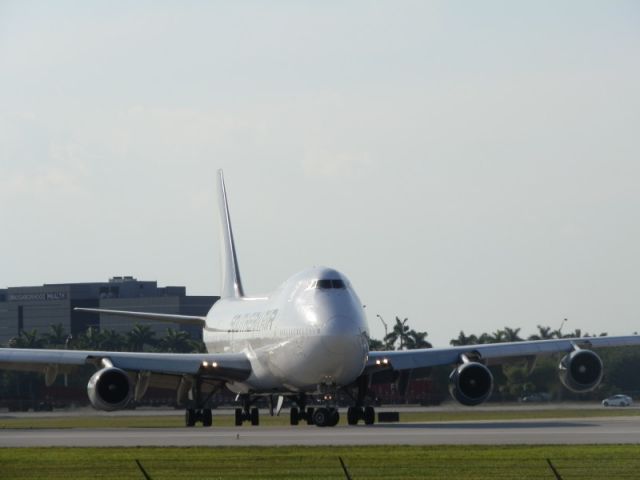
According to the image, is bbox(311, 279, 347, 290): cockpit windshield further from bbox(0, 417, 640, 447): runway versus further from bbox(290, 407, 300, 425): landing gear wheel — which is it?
bbox(290, 407, 300, 425): landing gear wheel

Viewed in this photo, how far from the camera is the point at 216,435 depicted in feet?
166

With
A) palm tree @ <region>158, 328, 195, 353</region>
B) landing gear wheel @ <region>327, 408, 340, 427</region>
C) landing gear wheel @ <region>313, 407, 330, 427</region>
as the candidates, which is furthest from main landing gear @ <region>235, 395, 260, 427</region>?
palm tree @ <region>158, 328, 195, 353</region>

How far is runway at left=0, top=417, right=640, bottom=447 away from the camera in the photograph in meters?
43.5

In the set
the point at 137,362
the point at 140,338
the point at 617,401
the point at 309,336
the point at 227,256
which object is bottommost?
the point at 617,401

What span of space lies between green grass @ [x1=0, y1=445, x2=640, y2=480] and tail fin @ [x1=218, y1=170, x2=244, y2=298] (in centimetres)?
3945

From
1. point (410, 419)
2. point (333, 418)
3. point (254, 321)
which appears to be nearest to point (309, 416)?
point (333, 418)

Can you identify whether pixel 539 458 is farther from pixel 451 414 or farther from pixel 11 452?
pixel 451 414

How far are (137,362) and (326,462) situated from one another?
26.4m

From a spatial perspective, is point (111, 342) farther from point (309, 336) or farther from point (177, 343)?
point (309, 336)

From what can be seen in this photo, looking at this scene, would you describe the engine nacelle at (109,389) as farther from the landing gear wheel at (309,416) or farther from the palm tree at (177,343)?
the palm tree at (177,343)

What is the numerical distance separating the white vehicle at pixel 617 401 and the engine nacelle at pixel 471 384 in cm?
3324

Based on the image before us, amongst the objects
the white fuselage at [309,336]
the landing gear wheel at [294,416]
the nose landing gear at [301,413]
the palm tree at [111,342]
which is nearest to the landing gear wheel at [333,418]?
the white fuselage at [309,336]

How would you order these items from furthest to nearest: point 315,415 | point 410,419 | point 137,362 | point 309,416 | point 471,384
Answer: point 410,419 → point 137,362 → point 471,384 → point 309,416 → point 315,415

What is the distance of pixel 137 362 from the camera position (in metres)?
60.9
